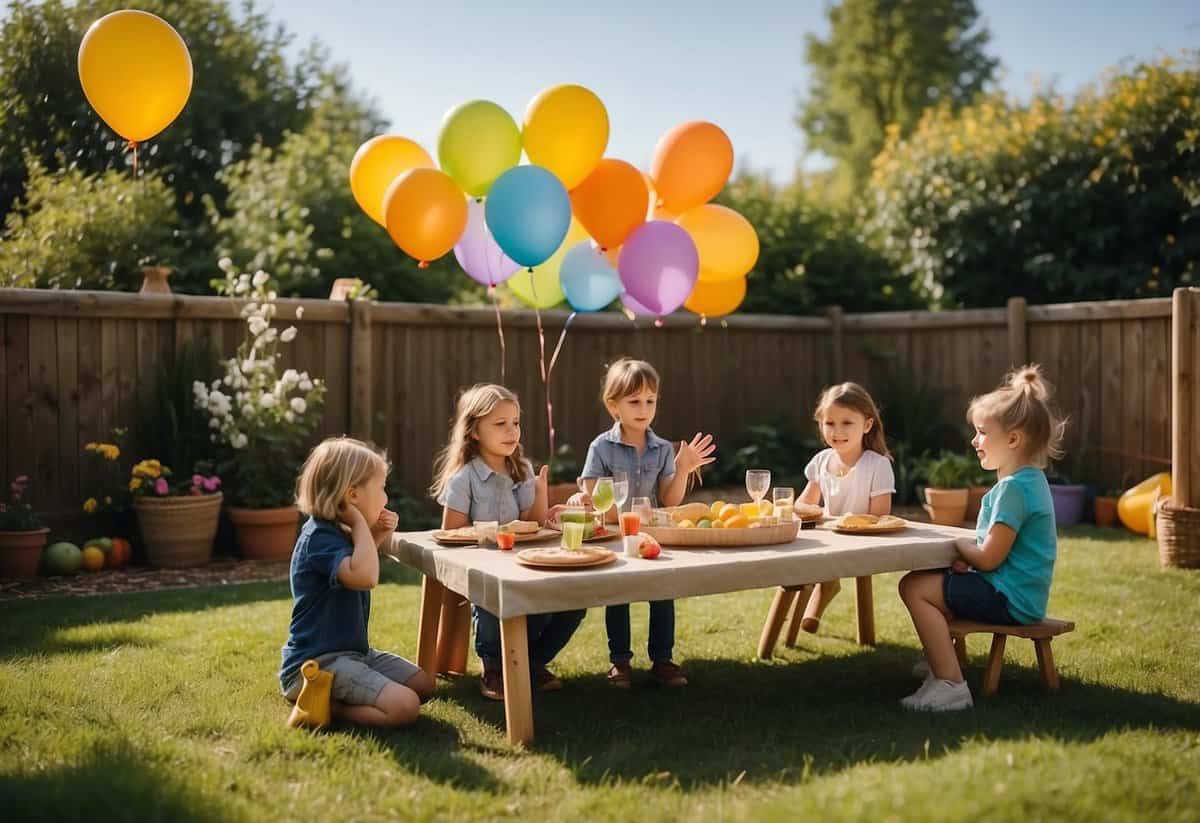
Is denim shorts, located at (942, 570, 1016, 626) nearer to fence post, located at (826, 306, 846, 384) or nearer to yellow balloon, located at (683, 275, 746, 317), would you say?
yellow balloon, located at (683, 275, 746, 317)

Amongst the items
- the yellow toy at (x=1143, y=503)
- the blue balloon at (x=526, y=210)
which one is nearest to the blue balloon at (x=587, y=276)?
the blue balloon at (x=526, y=210)

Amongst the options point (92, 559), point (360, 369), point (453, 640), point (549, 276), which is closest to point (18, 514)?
point (92, 559)

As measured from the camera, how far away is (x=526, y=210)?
4871mm

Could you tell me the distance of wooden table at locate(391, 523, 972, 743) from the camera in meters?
3.35

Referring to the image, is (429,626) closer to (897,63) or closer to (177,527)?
(177,527)

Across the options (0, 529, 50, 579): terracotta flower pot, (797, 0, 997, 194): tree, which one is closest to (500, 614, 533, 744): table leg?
(0, 529, 50, 579): terracotta flower pot

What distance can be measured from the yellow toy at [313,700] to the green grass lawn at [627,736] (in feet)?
0.25

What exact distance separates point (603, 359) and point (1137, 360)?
4.52m

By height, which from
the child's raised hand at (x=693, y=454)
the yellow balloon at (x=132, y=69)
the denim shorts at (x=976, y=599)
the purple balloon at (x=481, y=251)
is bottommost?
the denim shorts at (x=976, y=599)

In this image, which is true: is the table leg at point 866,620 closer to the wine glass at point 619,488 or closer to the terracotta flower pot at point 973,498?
the wine glass at point 619,488

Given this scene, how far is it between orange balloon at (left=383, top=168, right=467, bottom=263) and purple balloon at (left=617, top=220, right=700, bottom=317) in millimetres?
897

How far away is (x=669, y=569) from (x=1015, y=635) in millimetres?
1483

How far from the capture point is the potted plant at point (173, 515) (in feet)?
22.9

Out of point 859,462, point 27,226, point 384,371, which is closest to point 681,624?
point 859,462
